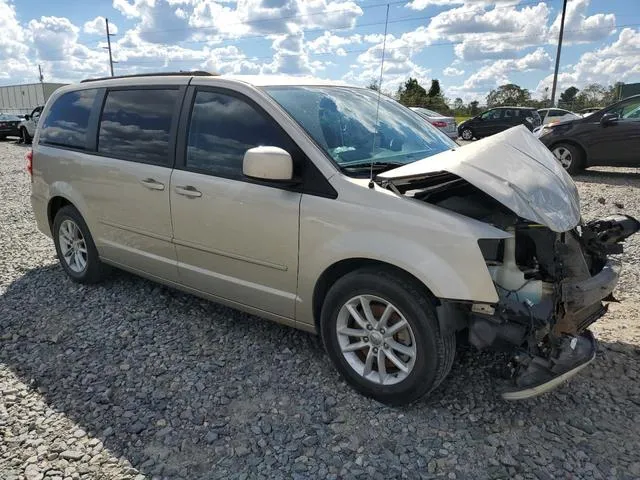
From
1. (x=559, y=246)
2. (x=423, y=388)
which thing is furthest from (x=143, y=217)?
(x=559, y=246)

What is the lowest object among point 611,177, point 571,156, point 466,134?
point 466,134

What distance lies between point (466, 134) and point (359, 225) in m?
23.5

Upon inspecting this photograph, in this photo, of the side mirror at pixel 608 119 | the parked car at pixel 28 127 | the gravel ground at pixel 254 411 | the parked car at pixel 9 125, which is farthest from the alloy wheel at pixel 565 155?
the parked car at pixel 9 125

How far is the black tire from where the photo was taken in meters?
4.73

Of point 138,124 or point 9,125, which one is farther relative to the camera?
point 9,125

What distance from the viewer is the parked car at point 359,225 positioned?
2.70m

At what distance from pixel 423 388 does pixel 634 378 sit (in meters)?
1.46

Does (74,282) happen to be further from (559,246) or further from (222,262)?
(559,246)

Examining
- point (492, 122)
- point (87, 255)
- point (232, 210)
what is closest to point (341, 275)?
point (232, 210)

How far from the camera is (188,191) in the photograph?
3629 millimetres

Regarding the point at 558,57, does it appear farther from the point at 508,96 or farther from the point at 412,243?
the point at 412,243

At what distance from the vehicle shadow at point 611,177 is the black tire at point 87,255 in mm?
9150

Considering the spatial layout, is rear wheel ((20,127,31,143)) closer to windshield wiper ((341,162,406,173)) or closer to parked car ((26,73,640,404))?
parked car ((26,73,640,404))

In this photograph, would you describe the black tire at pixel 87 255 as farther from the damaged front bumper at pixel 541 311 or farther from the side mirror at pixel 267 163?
the damaged front bumper at pixel 541 311
